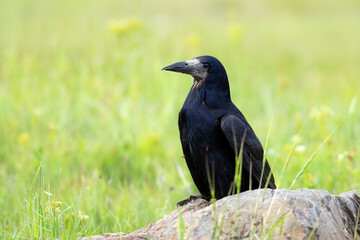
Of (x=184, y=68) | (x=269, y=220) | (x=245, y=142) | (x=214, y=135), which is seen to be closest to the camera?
(x=269, y=220)

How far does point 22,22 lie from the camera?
1048cm

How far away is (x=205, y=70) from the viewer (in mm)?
3334

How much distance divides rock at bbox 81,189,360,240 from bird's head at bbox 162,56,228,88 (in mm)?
1030

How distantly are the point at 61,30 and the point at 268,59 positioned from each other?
3.73 m

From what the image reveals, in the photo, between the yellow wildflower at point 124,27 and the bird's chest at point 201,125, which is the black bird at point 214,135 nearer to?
the bird's chest at point 201,125

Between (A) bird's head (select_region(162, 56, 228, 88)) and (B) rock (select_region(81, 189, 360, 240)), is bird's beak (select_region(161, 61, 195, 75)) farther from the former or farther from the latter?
(B) rock (select_region(81, 189, 360, 240))

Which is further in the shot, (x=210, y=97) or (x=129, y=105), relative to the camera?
(x=129, y=105)

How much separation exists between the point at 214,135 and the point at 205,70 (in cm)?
49

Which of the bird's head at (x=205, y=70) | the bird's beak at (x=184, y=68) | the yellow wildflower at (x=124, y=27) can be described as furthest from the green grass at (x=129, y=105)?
the bird's beak at (x=184, y=68)

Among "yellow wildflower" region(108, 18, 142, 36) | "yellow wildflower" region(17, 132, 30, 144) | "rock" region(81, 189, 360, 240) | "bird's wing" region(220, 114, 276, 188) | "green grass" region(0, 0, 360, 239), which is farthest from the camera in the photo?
"yellow wildflower" region(108, 18, 142, 36)

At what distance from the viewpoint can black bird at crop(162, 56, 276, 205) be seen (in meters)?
3.04

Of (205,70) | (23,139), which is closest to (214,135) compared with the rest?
(205,70)

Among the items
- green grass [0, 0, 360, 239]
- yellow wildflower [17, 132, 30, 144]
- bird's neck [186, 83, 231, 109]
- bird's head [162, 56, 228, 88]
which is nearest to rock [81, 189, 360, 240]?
Result: green grass [0, 0, 360, 239]

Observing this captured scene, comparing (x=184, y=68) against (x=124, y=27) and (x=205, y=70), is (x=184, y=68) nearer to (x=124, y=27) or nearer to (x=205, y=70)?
(x=205, y=70)
